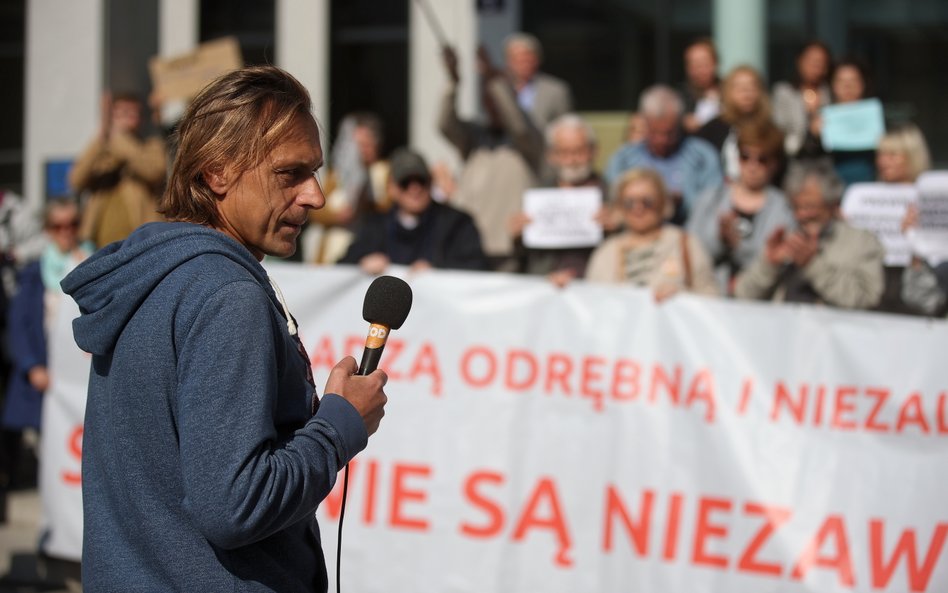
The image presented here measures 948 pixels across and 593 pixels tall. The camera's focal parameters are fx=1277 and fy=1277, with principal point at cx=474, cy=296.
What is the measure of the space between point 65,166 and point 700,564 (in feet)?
27.4

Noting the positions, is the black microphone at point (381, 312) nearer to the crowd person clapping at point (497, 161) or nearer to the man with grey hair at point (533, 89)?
the crowd person clapping at point (497, 161)

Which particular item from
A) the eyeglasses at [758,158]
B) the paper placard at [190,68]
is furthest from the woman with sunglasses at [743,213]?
the paper placard at [190,68]

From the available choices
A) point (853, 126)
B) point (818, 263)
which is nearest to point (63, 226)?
point (818, 263)

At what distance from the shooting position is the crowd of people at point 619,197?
19.8 feet

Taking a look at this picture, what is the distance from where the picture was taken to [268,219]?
223 centimetres

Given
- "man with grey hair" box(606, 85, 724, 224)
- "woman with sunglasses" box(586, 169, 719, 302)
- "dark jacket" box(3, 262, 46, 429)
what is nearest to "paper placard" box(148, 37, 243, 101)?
"dark jacket" box(3, 262, 46, 429)

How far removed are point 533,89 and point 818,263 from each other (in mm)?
3003

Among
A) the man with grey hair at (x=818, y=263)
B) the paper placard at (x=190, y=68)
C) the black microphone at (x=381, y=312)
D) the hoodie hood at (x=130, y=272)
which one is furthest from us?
the paper placard at (x=190, y=68)

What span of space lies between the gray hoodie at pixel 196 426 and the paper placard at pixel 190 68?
5.85 metres

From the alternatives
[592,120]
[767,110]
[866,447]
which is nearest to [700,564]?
[866,447]

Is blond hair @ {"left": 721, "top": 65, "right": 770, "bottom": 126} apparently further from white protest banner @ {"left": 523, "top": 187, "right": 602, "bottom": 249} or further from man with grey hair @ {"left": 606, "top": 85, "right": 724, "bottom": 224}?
white protest banner @ {"left": 523, "top": 187, "right": 602, "bottom": 249}

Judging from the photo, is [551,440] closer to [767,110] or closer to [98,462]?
[767,110]

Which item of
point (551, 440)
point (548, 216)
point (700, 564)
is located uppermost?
point (548, 216)

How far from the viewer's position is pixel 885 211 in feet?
21.5
